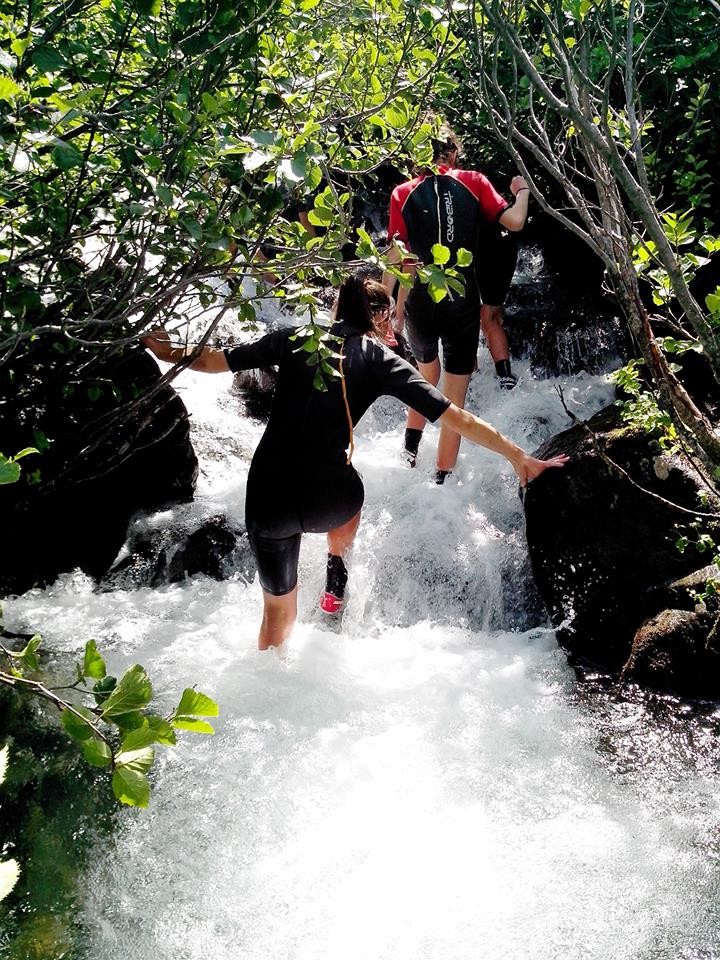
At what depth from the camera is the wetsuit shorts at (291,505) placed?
4.22 meters

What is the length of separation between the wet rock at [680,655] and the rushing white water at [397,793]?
210 mm

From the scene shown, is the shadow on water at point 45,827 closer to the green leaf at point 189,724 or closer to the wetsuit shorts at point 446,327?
the green leaf at point 189,724

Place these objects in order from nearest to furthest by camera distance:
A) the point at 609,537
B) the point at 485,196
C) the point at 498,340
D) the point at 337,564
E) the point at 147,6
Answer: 1. the point at 147,6
2. the point at 337,564
3. the point at 609,537
4. the point at 485,196
5. the point at 498,340

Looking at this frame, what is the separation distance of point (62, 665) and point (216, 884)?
2056 mm

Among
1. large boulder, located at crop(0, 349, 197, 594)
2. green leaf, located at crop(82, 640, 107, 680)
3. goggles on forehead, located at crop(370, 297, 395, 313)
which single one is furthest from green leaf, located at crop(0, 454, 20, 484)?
large boulder, located at crop(0, 349, 197, 594)

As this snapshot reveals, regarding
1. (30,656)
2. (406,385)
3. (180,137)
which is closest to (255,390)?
(406,385)

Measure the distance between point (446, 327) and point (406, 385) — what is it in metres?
2.24

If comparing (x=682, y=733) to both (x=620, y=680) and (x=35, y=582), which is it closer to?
(x=620, y=680)

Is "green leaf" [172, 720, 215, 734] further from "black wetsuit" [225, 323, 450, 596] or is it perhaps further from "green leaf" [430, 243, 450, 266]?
"black wetsuit" [225, 323, 450, 596]

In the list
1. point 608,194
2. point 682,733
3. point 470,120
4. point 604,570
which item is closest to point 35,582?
point 604,570

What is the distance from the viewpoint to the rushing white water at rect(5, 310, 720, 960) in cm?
325

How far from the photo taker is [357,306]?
4238mm

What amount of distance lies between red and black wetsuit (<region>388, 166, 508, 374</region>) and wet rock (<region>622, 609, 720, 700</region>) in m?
2.49

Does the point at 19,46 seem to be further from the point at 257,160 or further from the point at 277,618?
the point at 277,618
